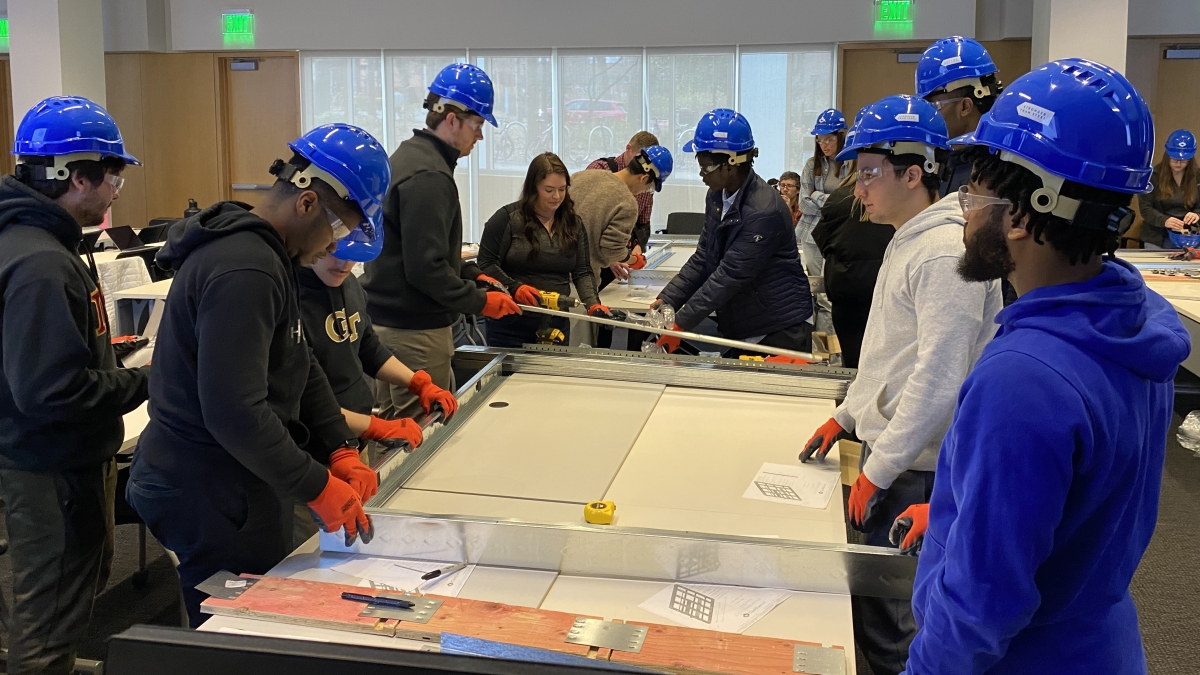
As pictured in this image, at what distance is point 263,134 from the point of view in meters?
10.3

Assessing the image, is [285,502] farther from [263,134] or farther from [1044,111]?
[263,134]

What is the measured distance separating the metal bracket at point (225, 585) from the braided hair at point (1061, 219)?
1310 mm

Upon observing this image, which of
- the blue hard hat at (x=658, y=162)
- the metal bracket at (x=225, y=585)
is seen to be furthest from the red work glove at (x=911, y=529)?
the blue hard hat at (x=658, y=162)

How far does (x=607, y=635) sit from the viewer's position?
1444 millimetres

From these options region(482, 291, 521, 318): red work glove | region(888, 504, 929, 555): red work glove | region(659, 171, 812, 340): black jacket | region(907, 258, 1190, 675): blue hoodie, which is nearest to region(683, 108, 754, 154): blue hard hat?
region(659, 171, 812, 340): black jacket

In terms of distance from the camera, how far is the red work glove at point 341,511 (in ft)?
5.73

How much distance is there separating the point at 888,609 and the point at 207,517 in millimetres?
1421

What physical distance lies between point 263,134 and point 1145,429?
10.4 metres

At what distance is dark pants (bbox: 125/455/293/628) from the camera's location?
1.76 m

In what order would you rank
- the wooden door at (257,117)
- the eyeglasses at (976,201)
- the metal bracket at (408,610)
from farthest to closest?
the wooden door at (257,117) < the metal bracket at (408,610) < the eyeglasses at (976,201)

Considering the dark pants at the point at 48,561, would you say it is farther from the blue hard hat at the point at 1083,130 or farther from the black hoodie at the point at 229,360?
the blue hard hat at the point at 1083,130

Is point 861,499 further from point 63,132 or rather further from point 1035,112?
point 63,132

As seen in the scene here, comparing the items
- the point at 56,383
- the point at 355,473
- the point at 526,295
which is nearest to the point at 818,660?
the point at 355,473

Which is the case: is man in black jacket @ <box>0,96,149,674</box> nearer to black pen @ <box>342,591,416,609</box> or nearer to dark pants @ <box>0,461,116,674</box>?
dark pants @ <box>0,461,116,674</box>
